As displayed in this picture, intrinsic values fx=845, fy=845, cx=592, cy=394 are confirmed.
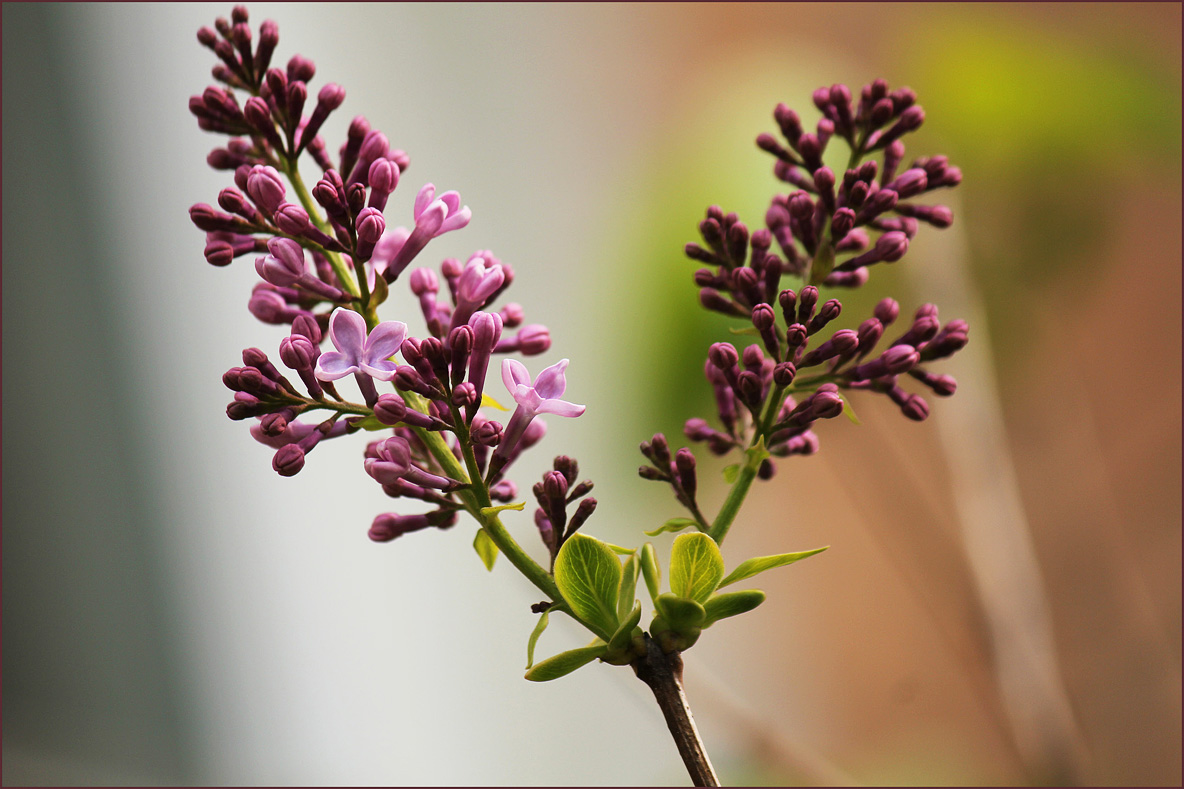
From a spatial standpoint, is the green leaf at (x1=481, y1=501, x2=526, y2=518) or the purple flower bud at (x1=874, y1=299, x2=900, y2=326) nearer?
the green leaf at (x1=481, y1=501, x2=526, y2=518)

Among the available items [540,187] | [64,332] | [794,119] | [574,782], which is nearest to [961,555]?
[574,782]

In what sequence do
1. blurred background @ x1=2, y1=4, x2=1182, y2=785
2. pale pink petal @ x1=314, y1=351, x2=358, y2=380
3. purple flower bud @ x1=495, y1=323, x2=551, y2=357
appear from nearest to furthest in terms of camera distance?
pale pink petal @ x1=314, y1=351, x2=358, y2=380 < purple flower bud @ x1=495, y1=323, x2=551, y2=357 < blurred background @ x1=2, y1=4, x2=1182, y2=785

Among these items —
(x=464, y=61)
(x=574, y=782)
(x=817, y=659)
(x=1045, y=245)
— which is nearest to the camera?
(x=1045, y=245)

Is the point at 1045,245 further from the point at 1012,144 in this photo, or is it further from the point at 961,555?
the point at 961,555

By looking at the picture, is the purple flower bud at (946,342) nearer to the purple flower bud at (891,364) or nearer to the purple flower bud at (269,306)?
the purple flower bud at (891,364)

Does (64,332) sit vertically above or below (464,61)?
below

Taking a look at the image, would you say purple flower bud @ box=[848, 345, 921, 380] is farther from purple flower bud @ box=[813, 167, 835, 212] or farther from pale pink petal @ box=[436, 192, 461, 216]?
pale pink petal @ box=[436, 192, 461, 216]

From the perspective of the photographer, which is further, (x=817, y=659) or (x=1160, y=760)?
(x=817, y=659)

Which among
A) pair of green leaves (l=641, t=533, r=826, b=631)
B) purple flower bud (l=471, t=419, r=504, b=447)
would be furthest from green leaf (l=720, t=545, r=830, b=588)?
purple flower bud (l=471, t=419, r=504, b=447)
